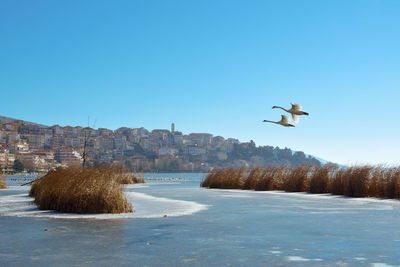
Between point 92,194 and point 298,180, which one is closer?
point 92,194

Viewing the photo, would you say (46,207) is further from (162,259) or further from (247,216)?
(162,259)

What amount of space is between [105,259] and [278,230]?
3545mm

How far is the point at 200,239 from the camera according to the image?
6605mm

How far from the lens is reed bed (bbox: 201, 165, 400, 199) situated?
15.5 meters

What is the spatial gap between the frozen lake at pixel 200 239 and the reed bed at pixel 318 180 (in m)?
5.62

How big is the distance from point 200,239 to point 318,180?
1277cm

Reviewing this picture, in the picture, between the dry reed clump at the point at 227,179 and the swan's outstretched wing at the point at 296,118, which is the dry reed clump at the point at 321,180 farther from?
the swan's outstretched wing at the point at 296,118

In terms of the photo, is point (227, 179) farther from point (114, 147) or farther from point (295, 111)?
point (114, 147)

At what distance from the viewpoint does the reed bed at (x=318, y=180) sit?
1550cm

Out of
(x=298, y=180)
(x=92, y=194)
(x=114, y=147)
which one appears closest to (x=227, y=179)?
(x=298, y=180)

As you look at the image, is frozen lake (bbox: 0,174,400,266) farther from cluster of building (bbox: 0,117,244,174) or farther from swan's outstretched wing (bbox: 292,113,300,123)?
cluster of building (bbox: 0,117,244,174)

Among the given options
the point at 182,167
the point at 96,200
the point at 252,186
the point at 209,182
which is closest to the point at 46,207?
the point at 96,200

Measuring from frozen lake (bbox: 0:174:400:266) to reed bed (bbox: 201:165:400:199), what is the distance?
18.5 feet

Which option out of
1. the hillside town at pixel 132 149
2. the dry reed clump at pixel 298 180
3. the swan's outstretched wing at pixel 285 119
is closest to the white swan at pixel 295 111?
the swan's outstretched wing at pixel 285 119
